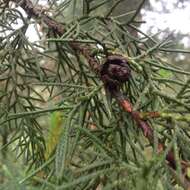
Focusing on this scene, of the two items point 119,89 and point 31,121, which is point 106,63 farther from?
point 31,121

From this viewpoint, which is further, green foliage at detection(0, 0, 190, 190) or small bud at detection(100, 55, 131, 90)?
small bud at detection(100, 55, 131, 90)

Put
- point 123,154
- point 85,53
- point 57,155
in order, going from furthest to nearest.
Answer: point 85,53 < point 123,154 < point 57,155

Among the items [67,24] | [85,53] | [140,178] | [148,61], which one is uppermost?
[67,24]

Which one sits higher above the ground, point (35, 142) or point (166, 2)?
point (166, 2)

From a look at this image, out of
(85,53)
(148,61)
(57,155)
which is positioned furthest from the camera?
(85,53)

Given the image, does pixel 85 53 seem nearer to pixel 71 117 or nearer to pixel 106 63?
pixel 106 63

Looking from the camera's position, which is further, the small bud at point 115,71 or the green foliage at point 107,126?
the small bud at point 115,71

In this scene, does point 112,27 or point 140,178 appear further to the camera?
point 112,27

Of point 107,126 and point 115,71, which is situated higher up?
point 115,71

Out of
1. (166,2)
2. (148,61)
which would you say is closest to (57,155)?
(148,61)

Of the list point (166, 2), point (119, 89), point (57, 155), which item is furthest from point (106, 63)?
point (166, 2)
